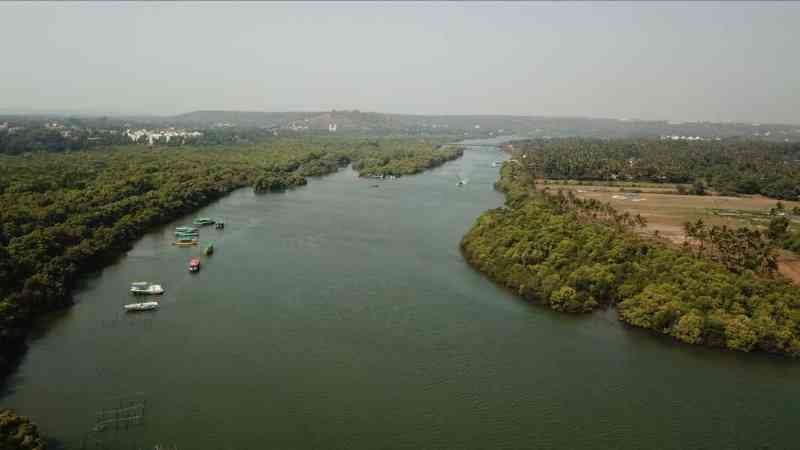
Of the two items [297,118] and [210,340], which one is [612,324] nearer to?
[210,340]

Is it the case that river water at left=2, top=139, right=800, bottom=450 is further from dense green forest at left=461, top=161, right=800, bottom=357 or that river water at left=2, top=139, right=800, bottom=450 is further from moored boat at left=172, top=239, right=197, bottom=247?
moored boat at left=172, top=239, right=197, bottom=247

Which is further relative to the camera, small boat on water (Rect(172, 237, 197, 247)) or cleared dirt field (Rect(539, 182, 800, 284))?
cleared dirt field (Rect(539, 182, 800, 284))

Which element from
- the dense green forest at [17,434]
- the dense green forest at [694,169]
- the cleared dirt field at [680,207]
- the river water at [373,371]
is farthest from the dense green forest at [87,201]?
the cleared dirt field at [680,207]

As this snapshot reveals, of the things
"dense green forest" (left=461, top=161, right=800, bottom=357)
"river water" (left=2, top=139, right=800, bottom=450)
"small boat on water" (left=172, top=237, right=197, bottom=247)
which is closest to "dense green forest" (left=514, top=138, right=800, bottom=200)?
"dense green forest" (left=461, top=161, right=800, bottom=357)

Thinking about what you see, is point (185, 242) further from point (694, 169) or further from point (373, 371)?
point (694, 169)

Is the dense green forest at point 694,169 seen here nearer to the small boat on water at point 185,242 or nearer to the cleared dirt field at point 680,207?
the cleared dirt field at point 680,207

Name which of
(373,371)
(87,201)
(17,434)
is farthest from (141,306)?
(87,201)
